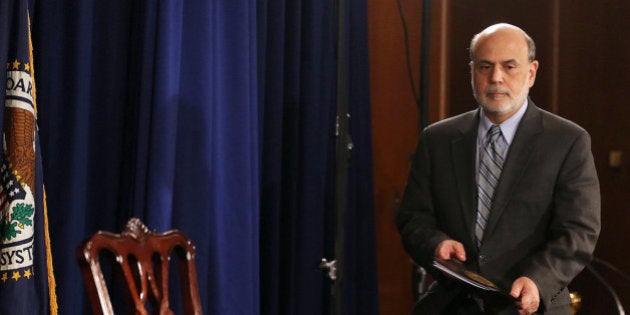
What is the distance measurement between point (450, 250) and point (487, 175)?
0.81 ft

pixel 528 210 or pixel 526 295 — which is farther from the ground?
pixel 528 210

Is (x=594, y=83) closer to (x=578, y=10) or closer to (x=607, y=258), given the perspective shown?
(x=578, y=10)

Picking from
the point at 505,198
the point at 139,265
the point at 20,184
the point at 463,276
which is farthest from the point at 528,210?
the point at 20,184

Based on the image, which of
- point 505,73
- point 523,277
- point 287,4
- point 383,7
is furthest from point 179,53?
point 383,7

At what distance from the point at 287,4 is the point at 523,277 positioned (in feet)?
5.40

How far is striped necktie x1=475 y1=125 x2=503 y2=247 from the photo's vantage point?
2139 mm

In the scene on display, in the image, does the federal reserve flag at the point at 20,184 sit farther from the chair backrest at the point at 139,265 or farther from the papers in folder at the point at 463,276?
the papers in folder at the point at 463,276

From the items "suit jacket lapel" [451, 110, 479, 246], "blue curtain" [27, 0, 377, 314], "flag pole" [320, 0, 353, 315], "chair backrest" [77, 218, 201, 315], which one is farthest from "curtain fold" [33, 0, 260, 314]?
"suit jacket lapel" [451, 110, 479, 246]

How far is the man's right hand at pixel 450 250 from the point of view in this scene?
81.4 inches

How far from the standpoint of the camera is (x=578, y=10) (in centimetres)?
346

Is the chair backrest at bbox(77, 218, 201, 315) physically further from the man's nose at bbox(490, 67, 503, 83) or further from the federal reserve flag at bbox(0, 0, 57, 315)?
the man's nose at bbox(490, 67, 503, 83)

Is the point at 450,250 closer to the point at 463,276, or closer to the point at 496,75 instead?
the point at 463,276

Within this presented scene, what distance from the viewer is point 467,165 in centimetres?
222

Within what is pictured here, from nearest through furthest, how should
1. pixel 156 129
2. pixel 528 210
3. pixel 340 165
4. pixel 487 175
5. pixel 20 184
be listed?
pixel 20 184 → pixel 528 210 → pixel 487 175 → pixel 156 129 → pixel 340 165
